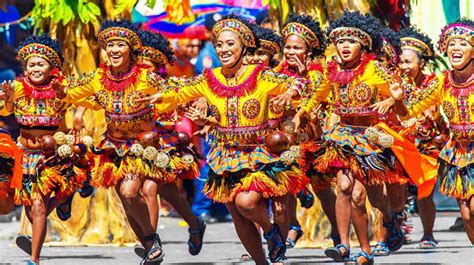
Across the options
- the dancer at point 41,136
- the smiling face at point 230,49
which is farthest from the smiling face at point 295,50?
the dancer at point 41,136

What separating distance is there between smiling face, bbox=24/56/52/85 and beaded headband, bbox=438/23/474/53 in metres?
3.35

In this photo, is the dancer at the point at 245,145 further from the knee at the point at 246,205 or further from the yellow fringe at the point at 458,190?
the yellow fringe at the point at 458,190

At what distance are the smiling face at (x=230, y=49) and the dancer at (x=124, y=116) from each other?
117cm

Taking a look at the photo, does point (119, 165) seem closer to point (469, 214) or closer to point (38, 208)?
point (38, 208)

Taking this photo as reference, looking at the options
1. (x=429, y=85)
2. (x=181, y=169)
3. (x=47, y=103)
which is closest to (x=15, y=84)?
(x=47, y=103)

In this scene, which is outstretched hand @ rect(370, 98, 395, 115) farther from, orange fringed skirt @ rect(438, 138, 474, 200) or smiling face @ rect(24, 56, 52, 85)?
smiling face @ rect(24, 56, 52, 85)

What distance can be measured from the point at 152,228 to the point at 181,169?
25.8 inches

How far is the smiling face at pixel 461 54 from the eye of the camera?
443 inches

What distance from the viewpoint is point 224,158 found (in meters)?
11.2

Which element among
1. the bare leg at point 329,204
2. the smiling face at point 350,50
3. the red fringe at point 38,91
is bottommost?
the bare leg at point 329,204

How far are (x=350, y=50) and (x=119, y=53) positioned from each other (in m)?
1.92

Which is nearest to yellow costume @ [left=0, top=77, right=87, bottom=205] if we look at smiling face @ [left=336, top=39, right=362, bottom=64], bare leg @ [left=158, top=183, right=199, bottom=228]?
bare leg @ [left=158, top=183, right=199, bottom=228]

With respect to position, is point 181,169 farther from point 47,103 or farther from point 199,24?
point 199,24

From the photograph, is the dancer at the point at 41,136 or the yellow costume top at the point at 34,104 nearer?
the dancer at the point at 41,136
